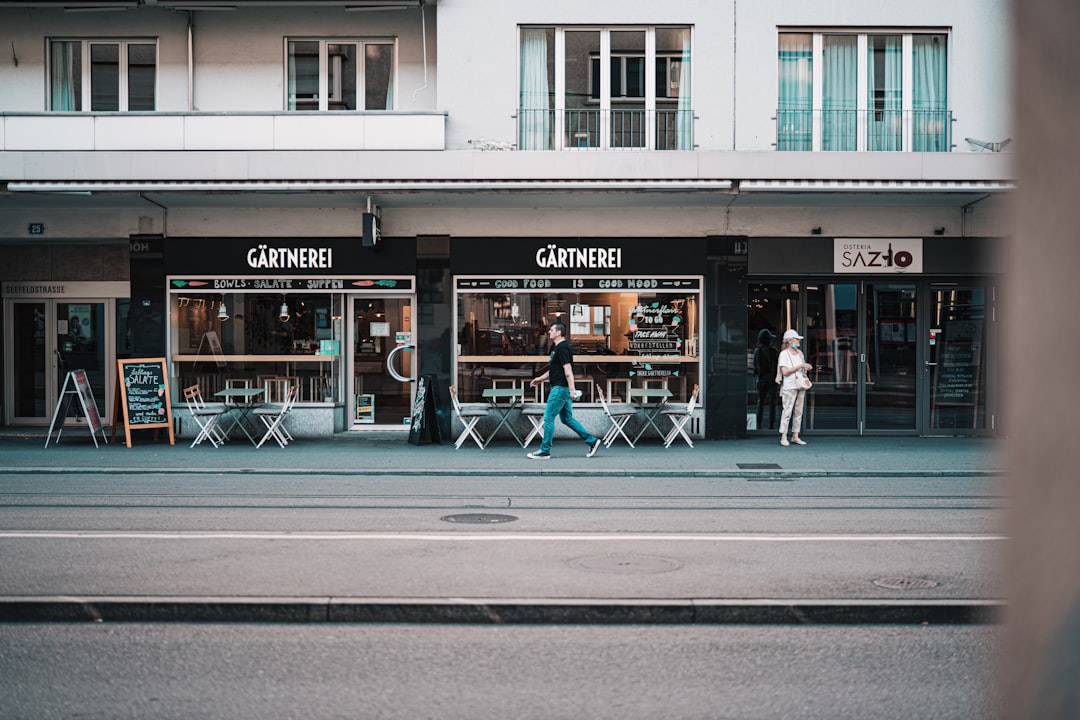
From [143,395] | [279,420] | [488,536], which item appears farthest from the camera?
[143,395]

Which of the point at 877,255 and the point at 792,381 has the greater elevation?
the point at 877,255

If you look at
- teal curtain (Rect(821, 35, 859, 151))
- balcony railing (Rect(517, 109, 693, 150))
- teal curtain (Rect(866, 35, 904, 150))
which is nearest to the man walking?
balcony railing (Rect(517, 109, 693, 150))

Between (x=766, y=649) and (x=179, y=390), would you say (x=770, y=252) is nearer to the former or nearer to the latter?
(x=179, y=390)

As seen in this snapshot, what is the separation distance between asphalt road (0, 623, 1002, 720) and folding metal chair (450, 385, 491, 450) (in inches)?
380

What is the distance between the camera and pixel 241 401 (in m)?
16.9

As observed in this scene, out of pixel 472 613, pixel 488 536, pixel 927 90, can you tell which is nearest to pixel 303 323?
pixel 488 536

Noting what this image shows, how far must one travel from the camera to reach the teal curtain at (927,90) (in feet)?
54.0

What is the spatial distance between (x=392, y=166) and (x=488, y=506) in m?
6.52

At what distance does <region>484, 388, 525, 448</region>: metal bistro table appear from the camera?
635 inches

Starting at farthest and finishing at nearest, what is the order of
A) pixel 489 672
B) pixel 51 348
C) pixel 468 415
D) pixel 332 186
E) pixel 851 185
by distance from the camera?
pixel 51 348 → pixel 468 415 → pixel 332 186 → pixel 851 185 → pixel 489 672

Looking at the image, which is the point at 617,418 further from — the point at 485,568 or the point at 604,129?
the point at 485,568

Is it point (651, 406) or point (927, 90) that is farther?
point (927, 90)

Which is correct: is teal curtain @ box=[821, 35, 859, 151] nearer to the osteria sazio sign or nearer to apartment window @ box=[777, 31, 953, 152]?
apartment window @ box=[777, 31, 953, 152]

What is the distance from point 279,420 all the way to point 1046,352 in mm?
15813
